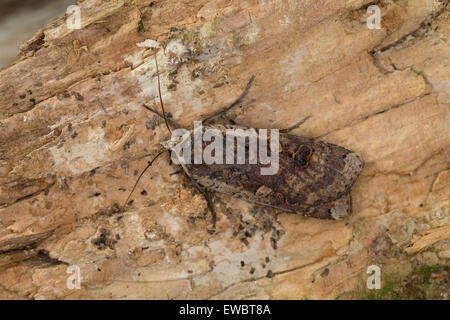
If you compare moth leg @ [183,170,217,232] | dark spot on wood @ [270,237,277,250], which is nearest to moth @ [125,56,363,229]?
moth leg @ [183,170,217,232]

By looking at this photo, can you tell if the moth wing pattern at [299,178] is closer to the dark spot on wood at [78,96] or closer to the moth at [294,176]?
the moth at [294,176]

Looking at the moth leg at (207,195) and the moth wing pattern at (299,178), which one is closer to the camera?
the moth wing pattern at (299,178)

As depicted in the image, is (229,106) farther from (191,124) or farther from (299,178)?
(299,178)

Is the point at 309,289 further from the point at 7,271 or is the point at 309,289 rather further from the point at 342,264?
the point at 7,271

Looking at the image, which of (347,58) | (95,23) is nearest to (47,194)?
(95,23)

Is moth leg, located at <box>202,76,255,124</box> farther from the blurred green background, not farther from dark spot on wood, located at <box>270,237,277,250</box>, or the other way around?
the blurred green background

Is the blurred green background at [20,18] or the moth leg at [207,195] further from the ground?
the blurred green background at [20,18]

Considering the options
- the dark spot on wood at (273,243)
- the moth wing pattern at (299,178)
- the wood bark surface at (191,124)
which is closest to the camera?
the moth wing pattern at (299,178)

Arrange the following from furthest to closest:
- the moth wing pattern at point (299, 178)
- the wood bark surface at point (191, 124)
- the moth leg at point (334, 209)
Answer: the wood bark surface at point (191, 124) < the moth leg at point (334, 209) < the moth wing pattern at point (299, 178)

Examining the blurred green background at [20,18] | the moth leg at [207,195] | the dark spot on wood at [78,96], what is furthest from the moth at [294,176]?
the blurred green background at [20,18]
